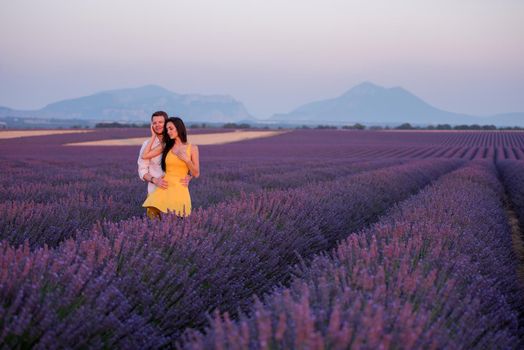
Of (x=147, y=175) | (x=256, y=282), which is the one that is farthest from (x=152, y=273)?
(x=147, y=175)

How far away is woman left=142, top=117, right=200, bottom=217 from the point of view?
461 cm

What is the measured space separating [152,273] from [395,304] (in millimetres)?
1291

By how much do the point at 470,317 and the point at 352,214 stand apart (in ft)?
13.3

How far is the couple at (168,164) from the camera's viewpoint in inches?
182

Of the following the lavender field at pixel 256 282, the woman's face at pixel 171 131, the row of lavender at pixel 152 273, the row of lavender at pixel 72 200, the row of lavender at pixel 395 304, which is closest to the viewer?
the row of lavender at pixel 395 304

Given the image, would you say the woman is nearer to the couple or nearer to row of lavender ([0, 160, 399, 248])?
the couple

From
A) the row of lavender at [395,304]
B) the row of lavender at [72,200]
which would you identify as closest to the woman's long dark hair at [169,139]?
the row of lavender at [72,200]

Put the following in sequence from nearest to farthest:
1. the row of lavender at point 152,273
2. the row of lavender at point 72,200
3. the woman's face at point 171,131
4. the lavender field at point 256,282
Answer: the lavender field at point 256,282, the row of lavender at point 152,273, the row of lavender at point 72,200, the woman's face at point 171,131

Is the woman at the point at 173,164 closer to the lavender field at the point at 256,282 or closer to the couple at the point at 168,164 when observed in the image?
the couple at the point at 168,164

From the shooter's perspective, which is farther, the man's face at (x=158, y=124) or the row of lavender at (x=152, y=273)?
the man's face at (x=158, y=124)

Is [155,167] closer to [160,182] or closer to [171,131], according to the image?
[160,182]

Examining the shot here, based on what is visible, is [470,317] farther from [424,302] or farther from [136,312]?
[136,312]

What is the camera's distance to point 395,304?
1.76 metres

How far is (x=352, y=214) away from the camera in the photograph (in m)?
6.10
